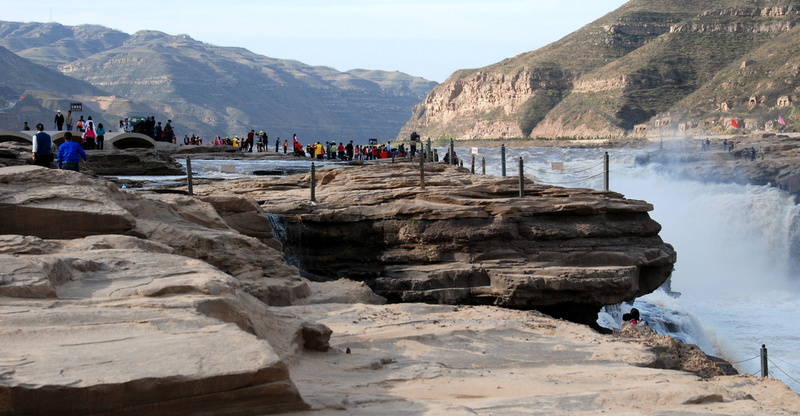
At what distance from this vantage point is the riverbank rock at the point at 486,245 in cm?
1445

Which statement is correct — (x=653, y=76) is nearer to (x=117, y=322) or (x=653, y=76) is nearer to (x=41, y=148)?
(x=41, y=148)

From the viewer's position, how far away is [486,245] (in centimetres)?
1498

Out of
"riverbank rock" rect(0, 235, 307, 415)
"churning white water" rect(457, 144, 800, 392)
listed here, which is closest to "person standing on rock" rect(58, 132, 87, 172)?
"riverbank rock" rect(0, 235, 307, 415)

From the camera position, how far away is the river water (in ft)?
67.0

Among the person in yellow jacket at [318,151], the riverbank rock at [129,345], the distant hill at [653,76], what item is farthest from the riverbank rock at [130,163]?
the distant hill at [653,76]

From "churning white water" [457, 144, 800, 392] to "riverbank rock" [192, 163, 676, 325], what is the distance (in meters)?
3.09

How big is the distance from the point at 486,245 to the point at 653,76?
83.8 metres

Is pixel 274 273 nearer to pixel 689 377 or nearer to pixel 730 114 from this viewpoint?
pixel 689 377

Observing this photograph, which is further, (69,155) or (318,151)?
(318,151)

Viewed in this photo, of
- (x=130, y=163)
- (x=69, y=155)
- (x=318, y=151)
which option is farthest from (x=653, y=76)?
(x=69, y=155)

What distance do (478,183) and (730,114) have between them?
214 feet

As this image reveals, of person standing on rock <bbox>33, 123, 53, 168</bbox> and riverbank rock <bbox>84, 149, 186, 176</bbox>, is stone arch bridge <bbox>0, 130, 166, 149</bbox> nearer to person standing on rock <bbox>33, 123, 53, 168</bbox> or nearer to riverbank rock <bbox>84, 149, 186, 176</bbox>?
riverbank rock <bbox>84, 149, 186, 176</bbox>

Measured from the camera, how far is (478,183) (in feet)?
56.0

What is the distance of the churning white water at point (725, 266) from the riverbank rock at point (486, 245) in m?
3.09
